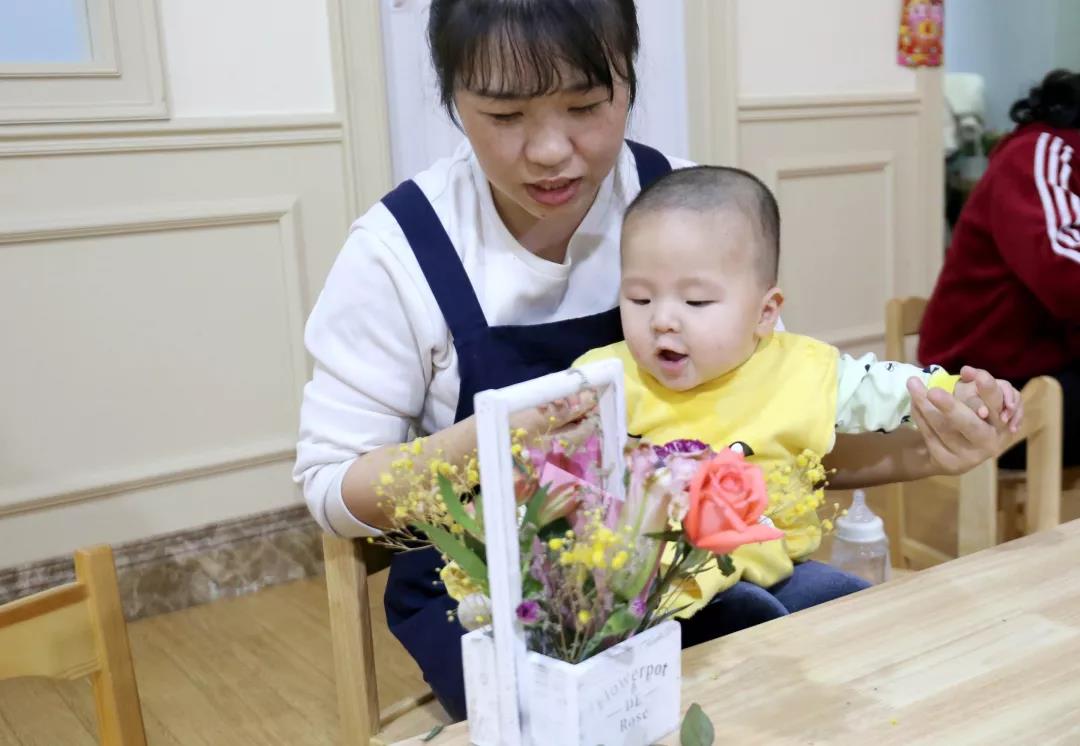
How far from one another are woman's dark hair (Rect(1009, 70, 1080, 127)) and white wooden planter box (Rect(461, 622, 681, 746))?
1.87 m

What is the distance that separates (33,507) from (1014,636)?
2206 millimetres

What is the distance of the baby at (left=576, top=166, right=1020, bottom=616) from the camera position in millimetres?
1125

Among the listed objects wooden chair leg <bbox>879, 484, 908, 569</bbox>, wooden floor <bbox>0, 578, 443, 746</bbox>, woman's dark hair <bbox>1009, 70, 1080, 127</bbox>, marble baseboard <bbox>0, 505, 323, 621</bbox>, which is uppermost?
woman's dark hair <bbox>1009, 70, 1080, 127</bbox>

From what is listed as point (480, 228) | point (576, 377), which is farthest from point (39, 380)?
point (576, 377)

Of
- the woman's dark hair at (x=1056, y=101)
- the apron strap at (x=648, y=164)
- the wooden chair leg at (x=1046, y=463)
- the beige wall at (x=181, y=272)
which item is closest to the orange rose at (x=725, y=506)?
the apron strap at (x=648, y=164)

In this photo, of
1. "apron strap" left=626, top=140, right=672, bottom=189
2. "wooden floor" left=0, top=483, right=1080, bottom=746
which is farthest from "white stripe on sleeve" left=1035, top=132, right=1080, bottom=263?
"apron strap" left=626, top=140, right=672, bottom=189

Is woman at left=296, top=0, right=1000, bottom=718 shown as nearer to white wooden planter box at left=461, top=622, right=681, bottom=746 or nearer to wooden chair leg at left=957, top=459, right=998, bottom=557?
wooden chair leg at left=957, top=459, right=998, bottom=557

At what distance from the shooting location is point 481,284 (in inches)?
47.6

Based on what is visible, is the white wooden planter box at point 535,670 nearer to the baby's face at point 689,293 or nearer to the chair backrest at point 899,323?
the baby's face at point 689,293

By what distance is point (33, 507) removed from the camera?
2418 mm

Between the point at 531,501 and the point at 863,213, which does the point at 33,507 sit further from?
the point at 863,213

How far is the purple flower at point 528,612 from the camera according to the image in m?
0.65

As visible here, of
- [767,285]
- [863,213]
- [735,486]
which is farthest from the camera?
[863,213]

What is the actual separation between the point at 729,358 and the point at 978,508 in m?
0.49
